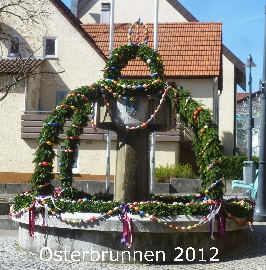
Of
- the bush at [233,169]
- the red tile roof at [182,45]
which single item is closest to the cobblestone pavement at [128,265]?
the bush at [233,169]

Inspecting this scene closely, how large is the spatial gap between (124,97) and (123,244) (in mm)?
2544

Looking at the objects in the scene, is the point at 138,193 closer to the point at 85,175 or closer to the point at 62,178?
the point at 62,178

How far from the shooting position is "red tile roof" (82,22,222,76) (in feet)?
98.0

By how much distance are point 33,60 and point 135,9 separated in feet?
30.0

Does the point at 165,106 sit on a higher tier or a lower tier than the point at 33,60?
lower

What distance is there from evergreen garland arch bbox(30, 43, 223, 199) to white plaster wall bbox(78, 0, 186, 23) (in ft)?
80.2

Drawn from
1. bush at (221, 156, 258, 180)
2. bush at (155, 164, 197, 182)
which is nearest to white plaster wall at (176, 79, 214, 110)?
bush at (221, 156, 258, 180)

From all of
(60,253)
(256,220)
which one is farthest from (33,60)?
(60,253)

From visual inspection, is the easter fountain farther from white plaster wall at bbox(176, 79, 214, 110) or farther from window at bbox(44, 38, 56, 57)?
window at bbox(44, 38, 56, 57)

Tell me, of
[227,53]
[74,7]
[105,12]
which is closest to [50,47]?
[105,12]

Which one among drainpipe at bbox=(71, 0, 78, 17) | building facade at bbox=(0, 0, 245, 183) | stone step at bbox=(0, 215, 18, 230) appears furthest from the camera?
drainpipe at bbox=(71, 0, 78, 17)

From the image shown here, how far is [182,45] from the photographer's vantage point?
31.0m

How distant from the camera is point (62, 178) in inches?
427

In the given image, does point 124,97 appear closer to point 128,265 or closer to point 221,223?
point 221,223
